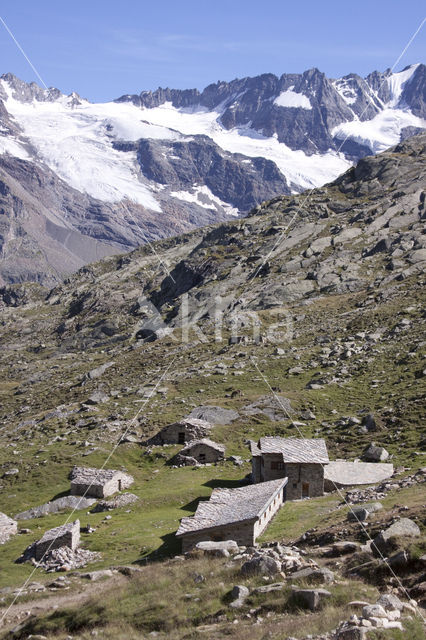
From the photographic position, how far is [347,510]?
3516 centimetres

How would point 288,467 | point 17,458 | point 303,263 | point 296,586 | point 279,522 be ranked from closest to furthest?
point 296,586 → point 279,522 → point 288,467 → point 17,458 → point 303,263

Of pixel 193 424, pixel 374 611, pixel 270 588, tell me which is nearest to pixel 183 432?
pixel 193 424

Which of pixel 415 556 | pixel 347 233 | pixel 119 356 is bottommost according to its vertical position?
pixel 119 356

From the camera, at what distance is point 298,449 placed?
47312 mm

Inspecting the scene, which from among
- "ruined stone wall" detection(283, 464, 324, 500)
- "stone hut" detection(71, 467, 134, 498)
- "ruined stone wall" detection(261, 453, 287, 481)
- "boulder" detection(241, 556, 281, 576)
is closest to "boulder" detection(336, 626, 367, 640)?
"boulder" detection(241, 556, 281, 576)

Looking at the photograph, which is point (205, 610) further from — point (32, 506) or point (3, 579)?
point (32, 506)

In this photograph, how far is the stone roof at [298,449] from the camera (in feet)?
149

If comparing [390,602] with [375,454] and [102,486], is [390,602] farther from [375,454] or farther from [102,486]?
[102,486]

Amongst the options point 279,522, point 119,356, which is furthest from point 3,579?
point 119,356

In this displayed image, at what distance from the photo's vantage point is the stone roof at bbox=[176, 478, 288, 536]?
1341 inches

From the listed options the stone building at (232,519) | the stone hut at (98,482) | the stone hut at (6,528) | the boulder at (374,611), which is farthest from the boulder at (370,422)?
the boulder at (374,611)

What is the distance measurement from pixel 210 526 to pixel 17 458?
111ft

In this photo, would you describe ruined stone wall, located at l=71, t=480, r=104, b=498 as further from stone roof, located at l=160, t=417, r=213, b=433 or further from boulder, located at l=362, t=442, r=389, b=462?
boulder, located at l=362, t=442, r=389, b=462

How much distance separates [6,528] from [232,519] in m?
18.6
